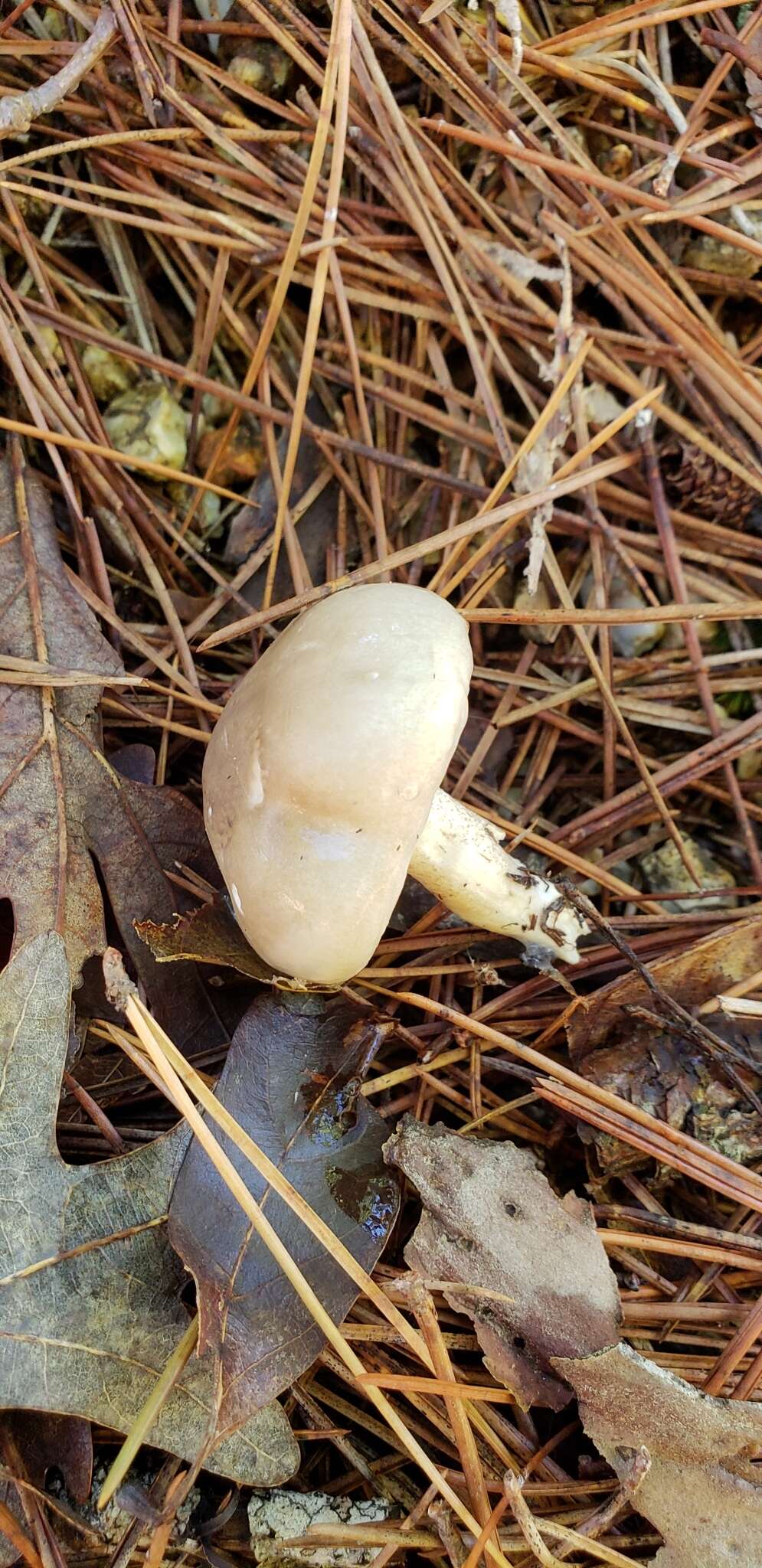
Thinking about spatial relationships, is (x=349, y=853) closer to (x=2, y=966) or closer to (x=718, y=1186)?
(x=2, y=966)

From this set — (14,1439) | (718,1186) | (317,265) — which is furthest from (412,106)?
(14,1439)

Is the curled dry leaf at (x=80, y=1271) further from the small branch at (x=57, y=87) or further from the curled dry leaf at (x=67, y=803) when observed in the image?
the small branch at (x=57, y=87)

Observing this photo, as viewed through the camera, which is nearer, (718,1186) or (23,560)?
(718,1186)

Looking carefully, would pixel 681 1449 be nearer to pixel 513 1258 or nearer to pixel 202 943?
pixel 513 1258

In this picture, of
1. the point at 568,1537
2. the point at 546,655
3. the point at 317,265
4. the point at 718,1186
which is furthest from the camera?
the point at 546,655

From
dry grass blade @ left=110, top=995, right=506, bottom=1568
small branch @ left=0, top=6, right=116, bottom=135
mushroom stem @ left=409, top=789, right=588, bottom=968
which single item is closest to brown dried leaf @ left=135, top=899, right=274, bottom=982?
dry grass blade @ left=110, top=995, right=506, bottom=1568

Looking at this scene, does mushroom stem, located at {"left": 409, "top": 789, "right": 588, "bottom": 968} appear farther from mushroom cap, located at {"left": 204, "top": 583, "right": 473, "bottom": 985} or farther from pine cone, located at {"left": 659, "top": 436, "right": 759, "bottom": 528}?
pine cone, located at {"left": 659, "top": 436, "right": 759, "bottom": 528}

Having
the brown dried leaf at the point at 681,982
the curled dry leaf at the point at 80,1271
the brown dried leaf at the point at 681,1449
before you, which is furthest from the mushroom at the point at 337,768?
the brown dried leaf at the point at 681,1449
